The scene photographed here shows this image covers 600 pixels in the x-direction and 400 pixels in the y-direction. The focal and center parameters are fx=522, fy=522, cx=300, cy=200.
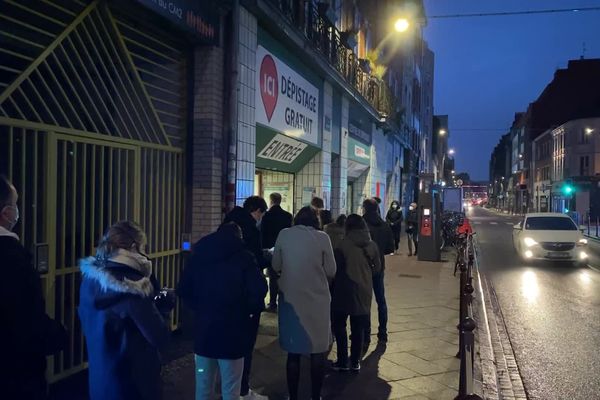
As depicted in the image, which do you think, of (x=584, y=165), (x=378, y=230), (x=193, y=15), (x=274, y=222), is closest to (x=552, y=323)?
(x=378, y=230)

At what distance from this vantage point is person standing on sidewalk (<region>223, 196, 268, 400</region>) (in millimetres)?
4492

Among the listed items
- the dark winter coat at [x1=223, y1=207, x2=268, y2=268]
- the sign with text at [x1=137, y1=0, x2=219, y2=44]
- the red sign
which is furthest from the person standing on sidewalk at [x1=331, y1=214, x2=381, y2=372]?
the red sign

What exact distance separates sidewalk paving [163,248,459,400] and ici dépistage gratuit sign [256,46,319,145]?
3.50 m

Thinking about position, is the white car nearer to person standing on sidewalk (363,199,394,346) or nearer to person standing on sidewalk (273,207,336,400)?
person standing on sidewalk (363,199,394,346)

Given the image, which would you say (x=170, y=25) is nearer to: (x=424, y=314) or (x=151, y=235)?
(x=151, y=235)

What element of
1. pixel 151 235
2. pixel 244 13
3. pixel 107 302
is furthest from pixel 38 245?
pixel 244 13

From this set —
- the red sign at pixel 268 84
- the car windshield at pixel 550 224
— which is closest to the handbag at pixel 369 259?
the red sign at pixel 268 84

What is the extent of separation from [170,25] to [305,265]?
353cm

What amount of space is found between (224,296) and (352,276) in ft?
6.52

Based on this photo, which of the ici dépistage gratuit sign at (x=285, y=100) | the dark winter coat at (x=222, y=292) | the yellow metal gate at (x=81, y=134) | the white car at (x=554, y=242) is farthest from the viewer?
the white car at (x=554, y=242)

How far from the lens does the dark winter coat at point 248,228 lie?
448 centimetres

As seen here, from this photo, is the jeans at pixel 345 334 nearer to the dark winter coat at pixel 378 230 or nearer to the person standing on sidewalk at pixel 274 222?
the dark winter coat at pixel 378 230

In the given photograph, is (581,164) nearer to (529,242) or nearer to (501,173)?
(529,242)

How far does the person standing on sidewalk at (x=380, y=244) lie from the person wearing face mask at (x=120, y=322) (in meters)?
4.19
